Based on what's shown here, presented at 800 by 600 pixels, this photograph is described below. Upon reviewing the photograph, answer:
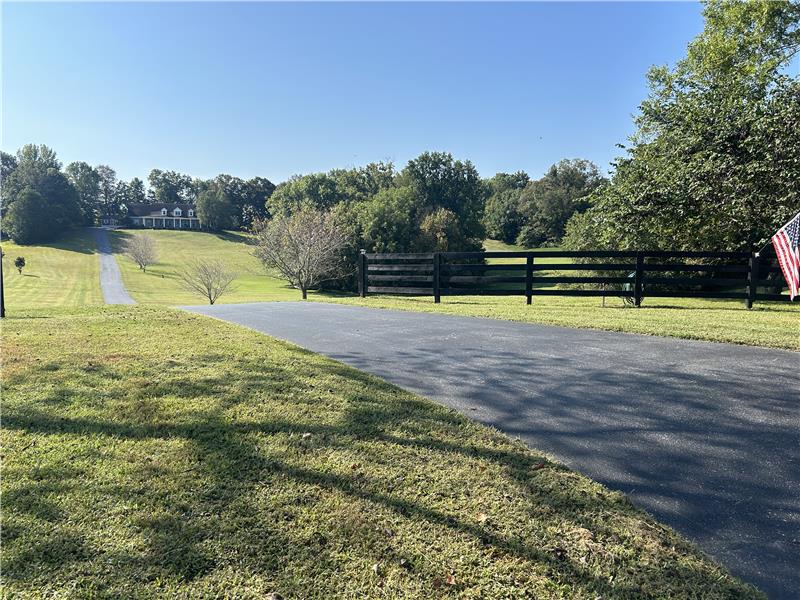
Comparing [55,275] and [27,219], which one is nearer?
[55,275]

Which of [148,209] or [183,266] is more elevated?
[148,209]

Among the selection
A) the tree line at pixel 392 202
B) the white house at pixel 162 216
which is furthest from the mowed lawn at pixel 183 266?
the white house at pixel 162 216

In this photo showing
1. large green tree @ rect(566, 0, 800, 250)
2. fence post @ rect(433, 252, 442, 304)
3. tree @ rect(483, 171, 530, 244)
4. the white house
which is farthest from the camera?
the white house

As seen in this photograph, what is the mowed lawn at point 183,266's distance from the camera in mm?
31872

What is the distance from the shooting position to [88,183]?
86.5m

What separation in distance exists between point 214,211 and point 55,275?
41.1m

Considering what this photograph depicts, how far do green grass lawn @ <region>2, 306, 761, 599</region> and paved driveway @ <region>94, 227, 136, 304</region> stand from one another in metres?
28.4

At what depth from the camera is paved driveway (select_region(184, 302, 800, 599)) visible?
7.16 feet

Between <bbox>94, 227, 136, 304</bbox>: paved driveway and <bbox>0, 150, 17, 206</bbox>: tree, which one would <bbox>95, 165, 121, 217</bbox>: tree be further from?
<bbox>94, 227, 136, 304</bbox>: paved driveway

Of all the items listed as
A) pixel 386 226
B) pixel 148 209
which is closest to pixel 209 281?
pixel 386 226

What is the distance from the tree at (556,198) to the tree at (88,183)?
3114 inches

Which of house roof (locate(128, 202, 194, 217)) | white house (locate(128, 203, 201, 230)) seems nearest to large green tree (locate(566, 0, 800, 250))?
white house (locate(128, 203, 201, 230))

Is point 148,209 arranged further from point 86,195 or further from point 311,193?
point 311,193

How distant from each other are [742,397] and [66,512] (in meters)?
4.84
